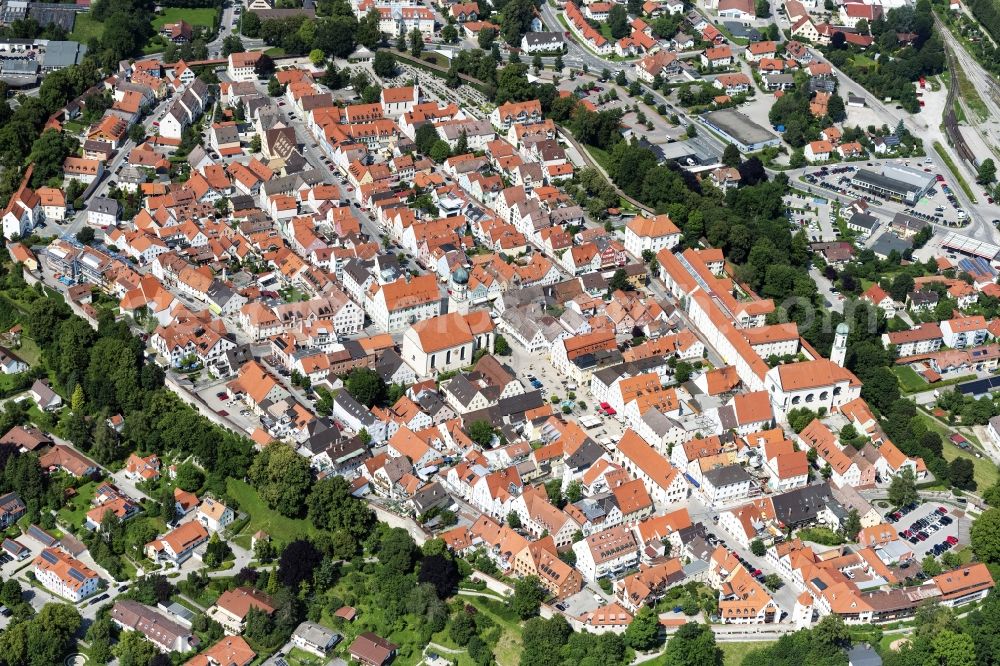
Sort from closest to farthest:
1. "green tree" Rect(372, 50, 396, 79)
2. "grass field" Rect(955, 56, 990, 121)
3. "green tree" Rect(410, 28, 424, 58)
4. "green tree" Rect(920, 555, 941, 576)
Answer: "green tree" Rect(920, 555, 941, 576) → "green tree" Rect(372, 50, 396, 79) → "green tree" Rect(410, 28, 424, 58) → "grass field" Rect(955, 56, 990, 121)

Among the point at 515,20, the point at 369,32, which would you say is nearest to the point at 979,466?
the point at 369,32

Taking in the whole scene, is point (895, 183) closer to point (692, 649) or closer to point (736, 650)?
point (736, 650)

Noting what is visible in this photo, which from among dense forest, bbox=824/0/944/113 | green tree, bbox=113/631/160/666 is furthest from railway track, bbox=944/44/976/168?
green tree, bbox=113/631/160/666

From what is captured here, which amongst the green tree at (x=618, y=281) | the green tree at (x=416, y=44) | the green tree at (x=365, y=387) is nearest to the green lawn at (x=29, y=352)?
the green tree at (x=365, y=387)

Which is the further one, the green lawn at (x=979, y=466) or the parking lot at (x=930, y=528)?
the green lawn at (x=979, y=466)

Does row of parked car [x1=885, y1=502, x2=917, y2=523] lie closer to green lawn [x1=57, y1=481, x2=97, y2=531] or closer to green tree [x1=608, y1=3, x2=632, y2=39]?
green lawn [x1=57, y1=481, x2=97, y2=531]

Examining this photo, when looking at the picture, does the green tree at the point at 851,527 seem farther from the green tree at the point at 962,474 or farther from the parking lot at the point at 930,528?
the green tree at the point at 962,474
